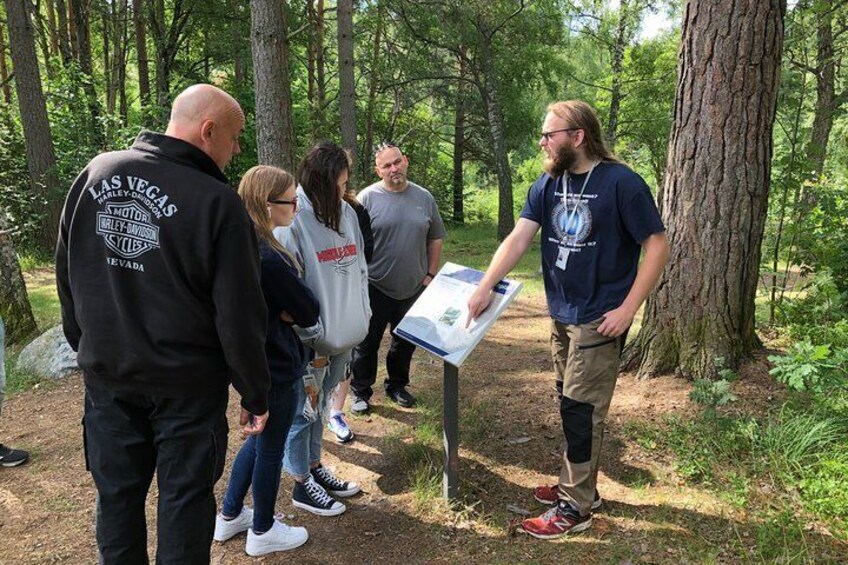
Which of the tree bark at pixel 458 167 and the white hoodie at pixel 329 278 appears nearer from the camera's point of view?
the white hoodie at pixel 329 278

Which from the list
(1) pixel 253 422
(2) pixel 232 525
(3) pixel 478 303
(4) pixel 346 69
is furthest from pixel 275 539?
(4) pixel 346 69

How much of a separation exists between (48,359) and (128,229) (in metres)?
4.48

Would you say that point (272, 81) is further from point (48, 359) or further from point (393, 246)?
point (48, 359)

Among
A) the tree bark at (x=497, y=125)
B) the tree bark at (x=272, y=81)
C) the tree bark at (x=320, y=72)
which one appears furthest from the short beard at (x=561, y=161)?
the tree bark at (x=497, y=125)

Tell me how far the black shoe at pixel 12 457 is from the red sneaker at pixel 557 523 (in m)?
3.21

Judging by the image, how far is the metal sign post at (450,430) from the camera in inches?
115

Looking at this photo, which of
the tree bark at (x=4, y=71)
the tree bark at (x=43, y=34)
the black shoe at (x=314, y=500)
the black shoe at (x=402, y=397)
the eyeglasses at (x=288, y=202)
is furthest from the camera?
the tree bark at (x=4, y=71)

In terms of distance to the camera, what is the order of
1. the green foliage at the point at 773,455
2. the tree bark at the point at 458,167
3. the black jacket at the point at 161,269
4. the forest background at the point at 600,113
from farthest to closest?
the tree bark at the point at 458,167 < the forest background at the point at 600,113 < the green foliage at the point at 773,455 < the black jacket at the point at 161,269

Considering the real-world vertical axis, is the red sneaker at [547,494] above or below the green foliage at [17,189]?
below

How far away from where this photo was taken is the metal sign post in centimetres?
293

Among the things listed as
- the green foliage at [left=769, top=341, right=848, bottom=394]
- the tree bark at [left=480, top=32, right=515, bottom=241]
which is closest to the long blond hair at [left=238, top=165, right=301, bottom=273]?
the green foliage at [left=769, top=341, right=848, bottom=394]

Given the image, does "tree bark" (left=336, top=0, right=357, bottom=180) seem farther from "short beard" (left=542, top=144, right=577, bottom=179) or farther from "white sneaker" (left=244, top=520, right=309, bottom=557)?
"white sneaker" (left=244, top=520, right=309, bottom=557)

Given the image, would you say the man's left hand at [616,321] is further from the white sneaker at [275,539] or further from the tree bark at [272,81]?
the tree bark at [272,81]

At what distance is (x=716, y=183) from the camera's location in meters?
3.80
